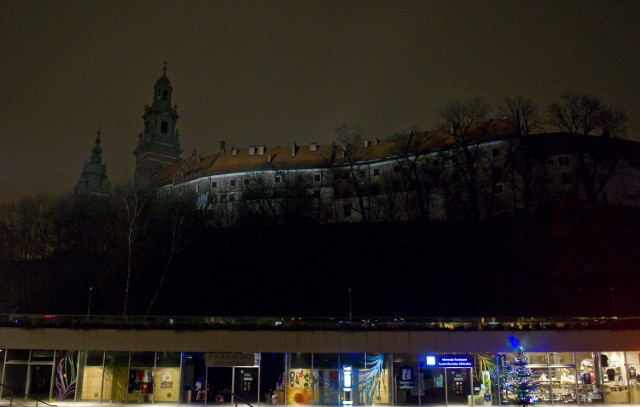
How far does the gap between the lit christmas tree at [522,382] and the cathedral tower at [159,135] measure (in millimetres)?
99240

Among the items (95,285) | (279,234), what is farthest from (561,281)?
(95,285)

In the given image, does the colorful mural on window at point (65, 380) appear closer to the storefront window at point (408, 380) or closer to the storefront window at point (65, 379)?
the storefront window at point (65, 379)

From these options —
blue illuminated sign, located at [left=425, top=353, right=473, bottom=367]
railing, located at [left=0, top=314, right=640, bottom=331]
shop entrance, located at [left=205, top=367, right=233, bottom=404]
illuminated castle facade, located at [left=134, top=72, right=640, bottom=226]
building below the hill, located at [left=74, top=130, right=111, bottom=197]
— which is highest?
building below the hill, located at [left=74, top=130, right=111, bottom=197]

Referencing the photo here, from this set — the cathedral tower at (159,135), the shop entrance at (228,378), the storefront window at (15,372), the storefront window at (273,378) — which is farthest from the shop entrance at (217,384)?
the cathedral tower at (159,135)

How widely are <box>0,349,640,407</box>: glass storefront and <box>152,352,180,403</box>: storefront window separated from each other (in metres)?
0.04

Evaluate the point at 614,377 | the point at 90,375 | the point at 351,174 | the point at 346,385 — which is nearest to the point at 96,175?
the point at 351,174

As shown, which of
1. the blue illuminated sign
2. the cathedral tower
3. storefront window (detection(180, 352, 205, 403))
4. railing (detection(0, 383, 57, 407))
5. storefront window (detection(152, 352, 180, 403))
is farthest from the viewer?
the cathedral tower

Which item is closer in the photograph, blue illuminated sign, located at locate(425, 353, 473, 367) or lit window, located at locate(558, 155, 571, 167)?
blue illuminated sign, located at locate(425, 353, 473, 367)

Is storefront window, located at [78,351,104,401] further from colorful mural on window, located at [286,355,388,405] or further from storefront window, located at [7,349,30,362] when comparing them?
colorful mural on window, located at [286,355,388,405]

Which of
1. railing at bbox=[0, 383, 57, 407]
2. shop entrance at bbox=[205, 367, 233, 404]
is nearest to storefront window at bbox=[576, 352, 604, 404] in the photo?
shop entrance at bbox=[205, 367, 233, 404]

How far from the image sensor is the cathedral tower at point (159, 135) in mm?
117750

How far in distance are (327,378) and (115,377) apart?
9901mm

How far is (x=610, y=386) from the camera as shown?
84.5ft

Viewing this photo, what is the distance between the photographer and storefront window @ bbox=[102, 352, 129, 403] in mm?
26922
